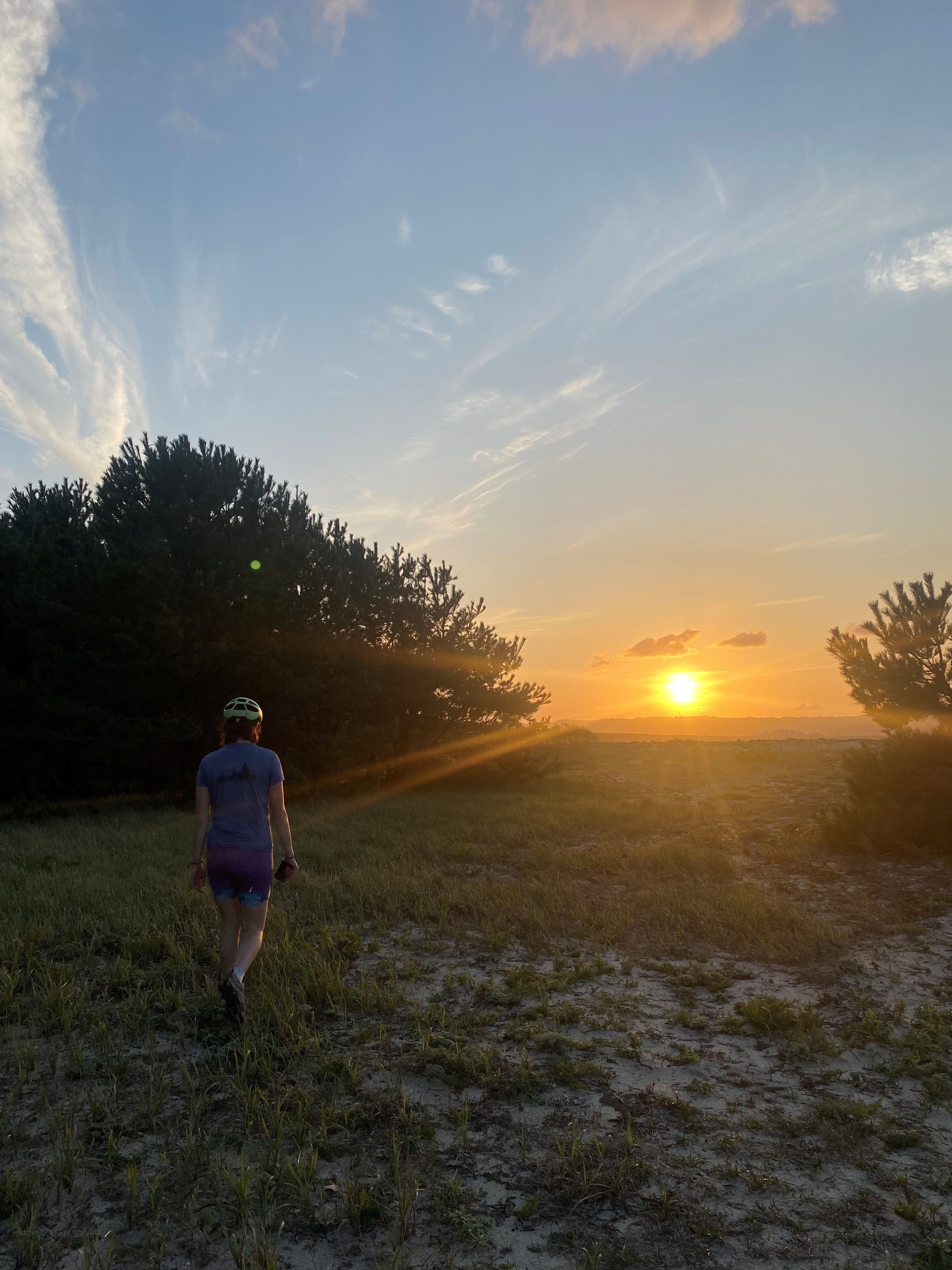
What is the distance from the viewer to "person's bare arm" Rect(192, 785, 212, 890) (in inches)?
208

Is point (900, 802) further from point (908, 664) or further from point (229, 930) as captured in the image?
point (229, 930)

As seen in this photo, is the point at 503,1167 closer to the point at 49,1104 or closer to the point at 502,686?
the point at 49,1104

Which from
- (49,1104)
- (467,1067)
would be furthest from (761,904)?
(49,1104)

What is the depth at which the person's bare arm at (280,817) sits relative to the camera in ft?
17.6

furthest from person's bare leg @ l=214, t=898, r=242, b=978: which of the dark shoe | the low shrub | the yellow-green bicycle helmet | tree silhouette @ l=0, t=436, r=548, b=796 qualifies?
tree silhouette @ l=0, t=436, r=548, b=796

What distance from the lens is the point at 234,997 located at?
5086 mm

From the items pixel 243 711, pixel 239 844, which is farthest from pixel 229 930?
pixel 243 711

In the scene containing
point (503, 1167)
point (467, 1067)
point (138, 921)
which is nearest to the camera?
point (503, 1167)

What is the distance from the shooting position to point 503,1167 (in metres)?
3.63

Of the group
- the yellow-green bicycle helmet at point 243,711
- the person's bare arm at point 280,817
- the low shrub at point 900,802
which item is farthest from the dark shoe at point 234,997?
the low shrub at point 900,802

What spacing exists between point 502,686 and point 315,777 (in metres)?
6.50

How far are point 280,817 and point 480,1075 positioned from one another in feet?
7.26

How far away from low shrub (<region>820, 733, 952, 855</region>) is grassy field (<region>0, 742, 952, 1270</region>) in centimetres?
259

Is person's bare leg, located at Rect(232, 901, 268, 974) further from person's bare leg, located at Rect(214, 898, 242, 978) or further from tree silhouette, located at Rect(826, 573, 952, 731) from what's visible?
tree silhouette, located at Rect(826, 573, 952, 731)
